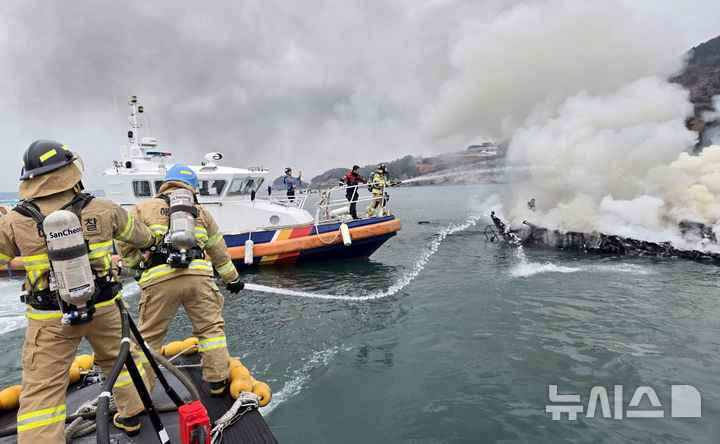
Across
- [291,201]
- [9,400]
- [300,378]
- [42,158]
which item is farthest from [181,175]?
[291,201]

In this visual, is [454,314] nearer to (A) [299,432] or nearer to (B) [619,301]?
(B) [619,301]

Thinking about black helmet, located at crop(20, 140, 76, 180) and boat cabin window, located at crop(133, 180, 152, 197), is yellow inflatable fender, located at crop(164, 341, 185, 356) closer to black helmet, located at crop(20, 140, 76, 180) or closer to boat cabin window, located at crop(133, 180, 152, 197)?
black helmet, located at crop(20, 140, 76, 180)

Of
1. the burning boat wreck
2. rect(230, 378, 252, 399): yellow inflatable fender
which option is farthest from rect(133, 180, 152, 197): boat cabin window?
the burning boat wreck

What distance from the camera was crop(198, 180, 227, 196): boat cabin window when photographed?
10.6 meters

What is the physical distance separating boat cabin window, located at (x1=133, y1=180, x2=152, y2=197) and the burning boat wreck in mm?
12647

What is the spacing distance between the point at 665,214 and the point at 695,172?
2.59 metres

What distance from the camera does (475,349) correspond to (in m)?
5.14

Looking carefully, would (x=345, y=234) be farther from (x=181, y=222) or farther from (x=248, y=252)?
(x=181, y=222)

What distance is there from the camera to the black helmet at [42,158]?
202cm

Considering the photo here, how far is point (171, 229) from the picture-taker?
2.81 m

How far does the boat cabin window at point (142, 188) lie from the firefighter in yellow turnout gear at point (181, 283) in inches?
340

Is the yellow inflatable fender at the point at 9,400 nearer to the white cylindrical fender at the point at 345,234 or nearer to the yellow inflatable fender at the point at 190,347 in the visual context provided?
the yellow inflatable fender at the point at 190,347

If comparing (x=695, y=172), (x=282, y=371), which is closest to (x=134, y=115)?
(x=282, y=371)

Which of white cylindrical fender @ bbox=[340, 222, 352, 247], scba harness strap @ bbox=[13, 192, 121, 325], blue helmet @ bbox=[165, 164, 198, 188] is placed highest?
blue helmet @ bbox=[165, 164, 198, 188]
